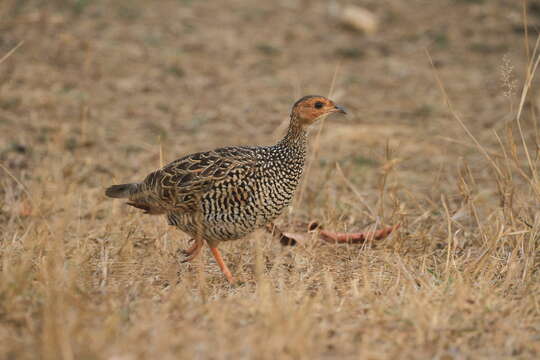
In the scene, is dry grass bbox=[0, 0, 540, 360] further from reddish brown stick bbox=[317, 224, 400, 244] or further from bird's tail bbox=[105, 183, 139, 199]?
bird's tail bbox=[105, 183, 139, 199]

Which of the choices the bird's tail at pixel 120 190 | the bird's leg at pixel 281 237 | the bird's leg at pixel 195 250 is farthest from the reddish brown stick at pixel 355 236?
the bird's tail at pixel 120 190

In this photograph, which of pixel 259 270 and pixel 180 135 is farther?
pixel 180 135

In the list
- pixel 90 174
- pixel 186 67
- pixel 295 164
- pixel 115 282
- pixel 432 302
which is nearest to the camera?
pixel 432 302

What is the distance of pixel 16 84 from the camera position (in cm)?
860

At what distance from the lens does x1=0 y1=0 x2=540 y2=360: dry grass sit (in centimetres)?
327

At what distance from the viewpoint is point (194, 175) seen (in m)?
4.44

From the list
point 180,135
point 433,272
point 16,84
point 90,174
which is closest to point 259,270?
point 433,272

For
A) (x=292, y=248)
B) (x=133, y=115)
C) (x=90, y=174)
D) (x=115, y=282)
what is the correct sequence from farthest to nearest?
(x=133, y=115) < (x=90, y=174) < (x=292, y=248) < (x=115, y=282)

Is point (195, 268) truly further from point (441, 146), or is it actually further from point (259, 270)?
point (441, 146)

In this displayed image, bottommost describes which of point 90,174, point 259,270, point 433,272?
point 90,174

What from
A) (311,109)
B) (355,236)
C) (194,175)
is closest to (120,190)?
(194,175)

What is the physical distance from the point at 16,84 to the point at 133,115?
5.25 feet

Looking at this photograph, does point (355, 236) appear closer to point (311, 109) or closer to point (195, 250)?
point (311, 109)

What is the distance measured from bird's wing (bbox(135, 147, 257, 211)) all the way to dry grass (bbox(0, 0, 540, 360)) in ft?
1.32
